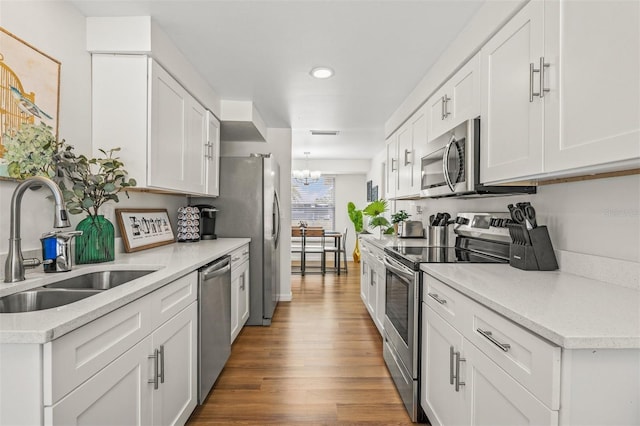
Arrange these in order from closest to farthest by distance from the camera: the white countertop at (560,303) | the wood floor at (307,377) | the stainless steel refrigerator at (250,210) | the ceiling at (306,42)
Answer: the white countertop at (560,303), the ceiling at (306,42), the wood floor at (307,377), the stainless steel refrigerator at (250,210)

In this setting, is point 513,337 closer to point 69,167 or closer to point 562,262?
point 562,262

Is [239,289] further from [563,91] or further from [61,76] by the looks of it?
[563,91]

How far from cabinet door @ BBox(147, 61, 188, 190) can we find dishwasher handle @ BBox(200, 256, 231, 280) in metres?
0.62

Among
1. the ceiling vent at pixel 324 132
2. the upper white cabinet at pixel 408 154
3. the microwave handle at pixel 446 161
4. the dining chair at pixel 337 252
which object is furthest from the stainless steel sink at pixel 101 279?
the dining chair at pixel 337 252

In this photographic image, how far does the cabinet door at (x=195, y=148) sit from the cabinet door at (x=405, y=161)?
1895mm

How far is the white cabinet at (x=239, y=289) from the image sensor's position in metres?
2.95

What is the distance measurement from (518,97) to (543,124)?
239mm

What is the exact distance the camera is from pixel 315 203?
8.38 meters

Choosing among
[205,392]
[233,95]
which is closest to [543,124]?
[205,392]

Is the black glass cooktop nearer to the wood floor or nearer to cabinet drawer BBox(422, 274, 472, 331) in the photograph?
cabinet drawer BBox(422, 274, 472, 331)

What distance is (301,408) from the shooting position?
2104 mm

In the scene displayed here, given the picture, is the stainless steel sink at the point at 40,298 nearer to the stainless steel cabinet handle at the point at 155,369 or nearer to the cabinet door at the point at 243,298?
the stainless steel cabinet handle at the point at 155,369

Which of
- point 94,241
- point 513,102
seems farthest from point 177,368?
point 513,102

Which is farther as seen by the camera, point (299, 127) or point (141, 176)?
point (299, 127)
